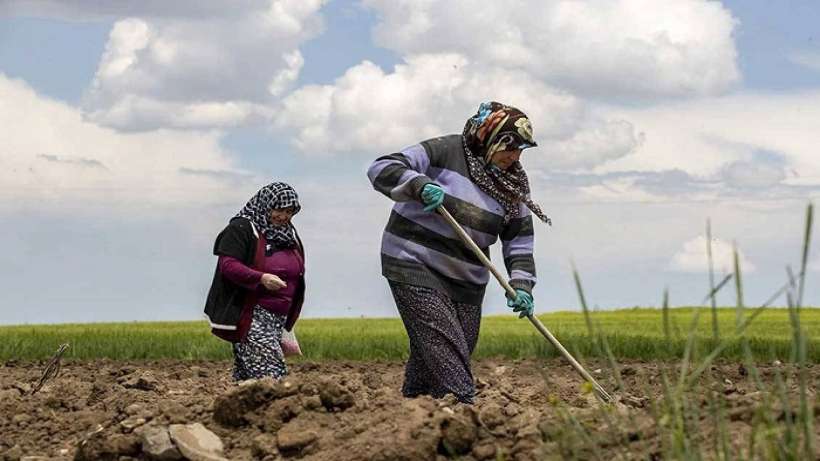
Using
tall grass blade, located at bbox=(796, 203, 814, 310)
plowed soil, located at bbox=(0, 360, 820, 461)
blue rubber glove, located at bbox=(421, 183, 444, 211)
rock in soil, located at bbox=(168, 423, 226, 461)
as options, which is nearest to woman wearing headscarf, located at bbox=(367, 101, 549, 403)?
blue rubber glove, located at bbox=(421, 183, 444, 211)

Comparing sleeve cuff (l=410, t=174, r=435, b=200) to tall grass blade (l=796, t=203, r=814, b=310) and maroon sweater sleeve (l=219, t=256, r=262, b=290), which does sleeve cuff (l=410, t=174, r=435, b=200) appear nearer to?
maroon sweater sleeve (l=219, t=256, r=262, b=290)

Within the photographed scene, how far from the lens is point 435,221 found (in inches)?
268

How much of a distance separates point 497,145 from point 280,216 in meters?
2.03

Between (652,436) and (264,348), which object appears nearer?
(652,436)

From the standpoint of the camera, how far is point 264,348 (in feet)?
27.4

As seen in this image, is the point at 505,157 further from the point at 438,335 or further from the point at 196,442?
the point at 196,442

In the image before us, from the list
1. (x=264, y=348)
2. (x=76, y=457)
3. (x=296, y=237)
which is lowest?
(x=76, y=457)

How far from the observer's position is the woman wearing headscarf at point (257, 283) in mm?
8258

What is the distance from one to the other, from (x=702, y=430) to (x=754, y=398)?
0.61 meters

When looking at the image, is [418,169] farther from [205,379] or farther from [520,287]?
[205,379]

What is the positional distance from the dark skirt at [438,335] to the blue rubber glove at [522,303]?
13.3 inches

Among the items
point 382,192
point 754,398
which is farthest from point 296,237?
point 754,398

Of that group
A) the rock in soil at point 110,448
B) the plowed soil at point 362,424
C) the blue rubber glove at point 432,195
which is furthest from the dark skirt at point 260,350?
the rock in soil at point 110,448

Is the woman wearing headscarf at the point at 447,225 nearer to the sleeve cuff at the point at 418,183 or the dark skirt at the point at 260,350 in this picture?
the sleeve cuff at the point at 418,183
